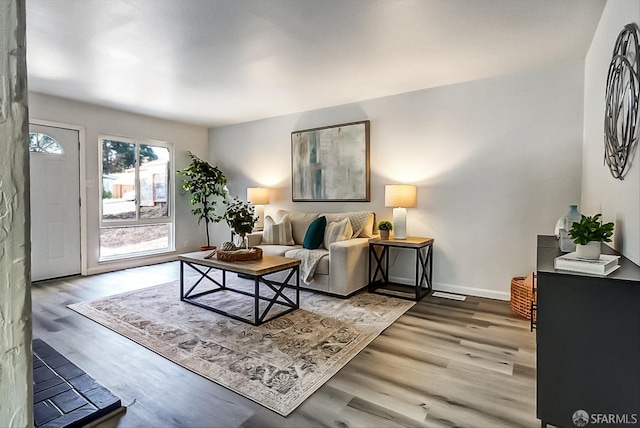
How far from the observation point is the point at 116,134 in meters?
5.05

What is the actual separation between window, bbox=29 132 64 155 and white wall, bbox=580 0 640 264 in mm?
5738

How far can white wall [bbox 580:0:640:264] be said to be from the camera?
5.16 feet

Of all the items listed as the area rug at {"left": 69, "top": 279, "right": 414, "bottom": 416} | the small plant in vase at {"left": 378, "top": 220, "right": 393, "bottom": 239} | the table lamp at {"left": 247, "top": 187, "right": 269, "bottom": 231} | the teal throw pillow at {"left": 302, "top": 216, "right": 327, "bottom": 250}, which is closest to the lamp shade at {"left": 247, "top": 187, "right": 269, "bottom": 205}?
the table lamp at {"left": 247, "top": 187, "right": 269, "bottom": 231}

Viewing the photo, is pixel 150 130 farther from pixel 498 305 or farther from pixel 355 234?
pixel 498 305

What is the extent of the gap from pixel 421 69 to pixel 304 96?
4.94 ft

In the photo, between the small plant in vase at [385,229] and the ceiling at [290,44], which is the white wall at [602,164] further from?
the small plant in vase at [385,229]

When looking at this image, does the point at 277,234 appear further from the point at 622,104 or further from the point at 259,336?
the point at 622,104

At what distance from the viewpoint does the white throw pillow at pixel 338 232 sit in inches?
159

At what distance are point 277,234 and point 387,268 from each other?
1507 mm

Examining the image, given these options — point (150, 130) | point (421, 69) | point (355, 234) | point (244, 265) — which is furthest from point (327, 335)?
point (150, 130)

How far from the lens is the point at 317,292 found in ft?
12.7

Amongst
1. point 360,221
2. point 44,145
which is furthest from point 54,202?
point 360,221

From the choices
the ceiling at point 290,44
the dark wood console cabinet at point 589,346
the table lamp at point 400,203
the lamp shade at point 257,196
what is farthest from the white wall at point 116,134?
the dark wood console cabinet at point 589,346

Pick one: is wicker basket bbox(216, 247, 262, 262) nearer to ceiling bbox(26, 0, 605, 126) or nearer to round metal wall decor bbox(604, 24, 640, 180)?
ceiling bbox(26, 0, 605, 126)
